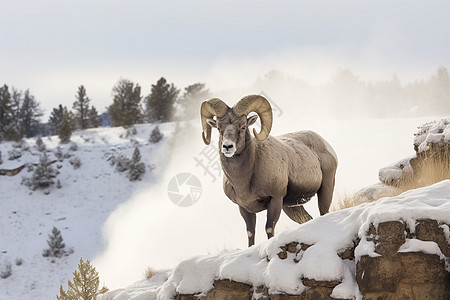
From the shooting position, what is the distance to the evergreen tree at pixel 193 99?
33.6m

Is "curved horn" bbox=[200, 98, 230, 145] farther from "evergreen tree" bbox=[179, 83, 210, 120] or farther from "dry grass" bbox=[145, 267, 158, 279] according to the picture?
"evergreen tree" bbox=[179, 83, 210, 120]

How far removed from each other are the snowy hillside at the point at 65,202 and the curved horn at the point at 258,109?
54.2 ft

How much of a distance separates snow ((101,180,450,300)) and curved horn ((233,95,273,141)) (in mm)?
1716

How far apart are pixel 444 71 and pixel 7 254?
3143 cm

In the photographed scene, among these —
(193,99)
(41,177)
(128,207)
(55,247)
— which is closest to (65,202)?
(41,177)

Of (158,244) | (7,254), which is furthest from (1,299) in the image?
(158,244)

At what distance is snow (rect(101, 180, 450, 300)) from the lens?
10.9 ft

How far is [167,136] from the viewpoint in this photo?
106 ft

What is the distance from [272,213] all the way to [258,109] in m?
1.26

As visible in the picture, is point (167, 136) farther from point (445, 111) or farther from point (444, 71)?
point (444, 71)

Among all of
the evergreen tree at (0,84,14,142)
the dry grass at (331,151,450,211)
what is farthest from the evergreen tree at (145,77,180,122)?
the dry grass at (331,151,450,211)

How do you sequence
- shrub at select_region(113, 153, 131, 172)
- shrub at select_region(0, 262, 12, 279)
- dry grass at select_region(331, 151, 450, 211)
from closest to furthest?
dry grass at select_region(331, 151, 450, 211), shrub at select_region(0, 262, 12, 279), shrub at select_region(113, 153, 131, 172)

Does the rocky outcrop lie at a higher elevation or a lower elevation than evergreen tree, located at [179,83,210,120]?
lower

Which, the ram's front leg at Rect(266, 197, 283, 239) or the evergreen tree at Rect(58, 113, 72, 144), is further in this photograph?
the evergreen tree at Rect(58, 113, 72, 144)
